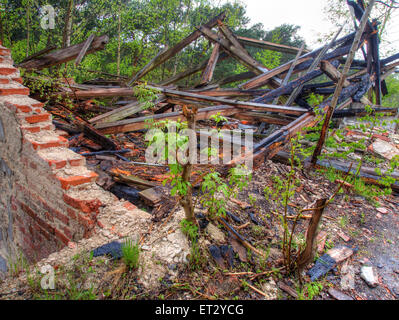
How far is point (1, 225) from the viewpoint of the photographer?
3.26 m

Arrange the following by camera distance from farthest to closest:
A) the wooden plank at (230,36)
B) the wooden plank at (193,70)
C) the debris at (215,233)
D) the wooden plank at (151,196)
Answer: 1. the wooden plank at (193,70)
2. the wooden plank at (230,36)
3. the wooden plank at (151,196)
4. the debris at (215,233)

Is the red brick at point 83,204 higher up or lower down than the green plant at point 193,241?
higher up

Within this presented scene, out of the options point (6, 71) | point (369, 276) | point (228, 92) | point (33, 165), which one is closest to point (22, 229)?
point (33, 165)

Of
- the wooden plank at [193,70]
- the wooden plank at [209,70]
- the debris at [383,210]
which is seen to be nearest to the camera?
the debris at [383,210]

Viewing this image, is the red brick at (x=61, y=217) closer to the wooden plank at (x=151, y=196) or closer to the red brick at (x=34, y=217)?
the red brick at (x=34, y=217)

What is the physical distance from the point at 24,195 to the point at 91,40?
3527 mm

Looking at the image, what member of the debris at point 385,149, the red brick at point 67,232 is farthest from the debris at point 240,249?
the debris at point 385,149

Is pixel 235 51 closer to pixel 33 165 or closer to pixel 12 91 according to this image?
pixel 12 91

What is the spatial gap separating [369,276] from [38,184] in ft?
11.3

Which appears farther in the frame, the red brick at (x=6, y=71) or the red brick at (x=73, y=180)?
the red brick at (x=6, y=71)

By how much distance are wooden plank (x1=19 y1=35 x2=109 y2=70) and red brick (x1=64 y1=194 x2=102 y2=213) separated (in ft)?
12.4

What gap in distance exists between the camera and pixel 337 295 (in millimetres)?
1711

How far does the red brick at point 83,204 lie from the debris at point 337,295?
2.18 meters

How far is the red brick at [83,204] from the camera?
2074mm
